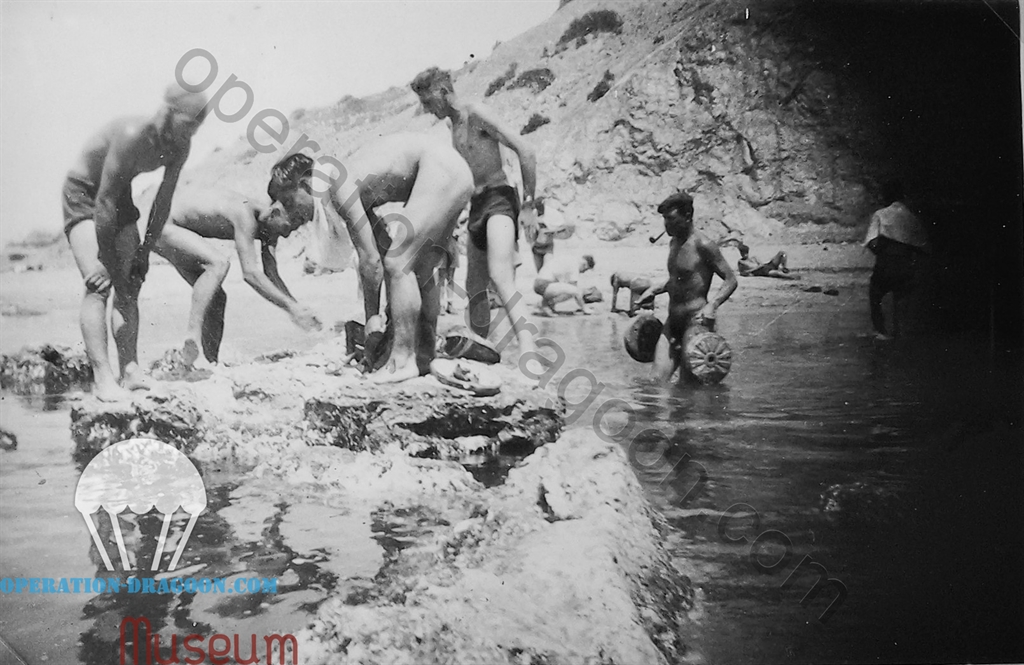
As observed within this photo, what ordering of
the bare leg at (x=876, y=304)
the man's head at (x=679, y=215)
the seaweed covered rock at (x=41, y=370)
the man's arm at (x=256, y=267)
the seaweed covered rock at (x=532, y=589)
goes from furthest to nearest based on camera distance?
the bare leg at (x=876, y=304) < the man's head at (x=679, y=215) < the man's arm at (x=256, y=267) < the seaweed covered rock at (x=41, y=370) < the seaweed covered rock at (x=532, y=589)

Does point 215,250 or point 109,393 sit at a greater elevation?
point 215,250

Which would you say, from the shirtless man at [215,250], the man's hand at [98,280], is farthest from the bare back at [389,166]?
the man's hand at [98,280]

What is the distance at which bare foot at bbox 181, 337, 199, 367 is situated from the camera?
2.64 meters

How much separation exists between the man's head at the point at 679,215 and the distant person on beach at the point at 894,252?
2.30 ft

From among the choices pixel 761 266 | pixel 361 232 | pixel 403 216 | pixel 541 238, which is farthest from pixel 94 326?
pixel 761 266

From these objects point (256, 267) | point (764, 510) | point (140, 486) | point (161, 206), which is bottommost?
point (764, 510)

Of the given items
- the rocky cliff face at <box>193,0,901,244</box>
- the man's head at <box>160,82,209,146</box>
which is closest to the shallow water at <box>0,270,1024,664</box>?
the rocky cliff face at <box>193,0,901,244</box>

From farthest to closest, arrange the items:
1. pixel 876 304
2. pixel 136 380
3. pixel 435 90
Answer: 1. pixel 876 304
2. pixel 435 90
3. pixel 136 380

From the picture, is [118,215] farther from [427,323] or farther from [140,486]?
[427,323]

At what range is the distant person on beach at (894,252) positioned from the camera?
290 centimetres

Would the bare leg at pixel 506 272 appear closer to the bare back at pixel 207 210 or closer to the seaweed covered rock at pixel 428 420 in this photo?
the seaweed covered rock at pixel 428 420

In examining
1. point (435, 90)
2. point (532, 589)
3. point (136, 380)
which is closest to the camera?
point (532, 589)

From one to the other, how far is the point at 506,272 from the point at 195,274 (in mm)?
1053

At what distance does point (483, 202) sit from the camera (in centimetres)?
271
